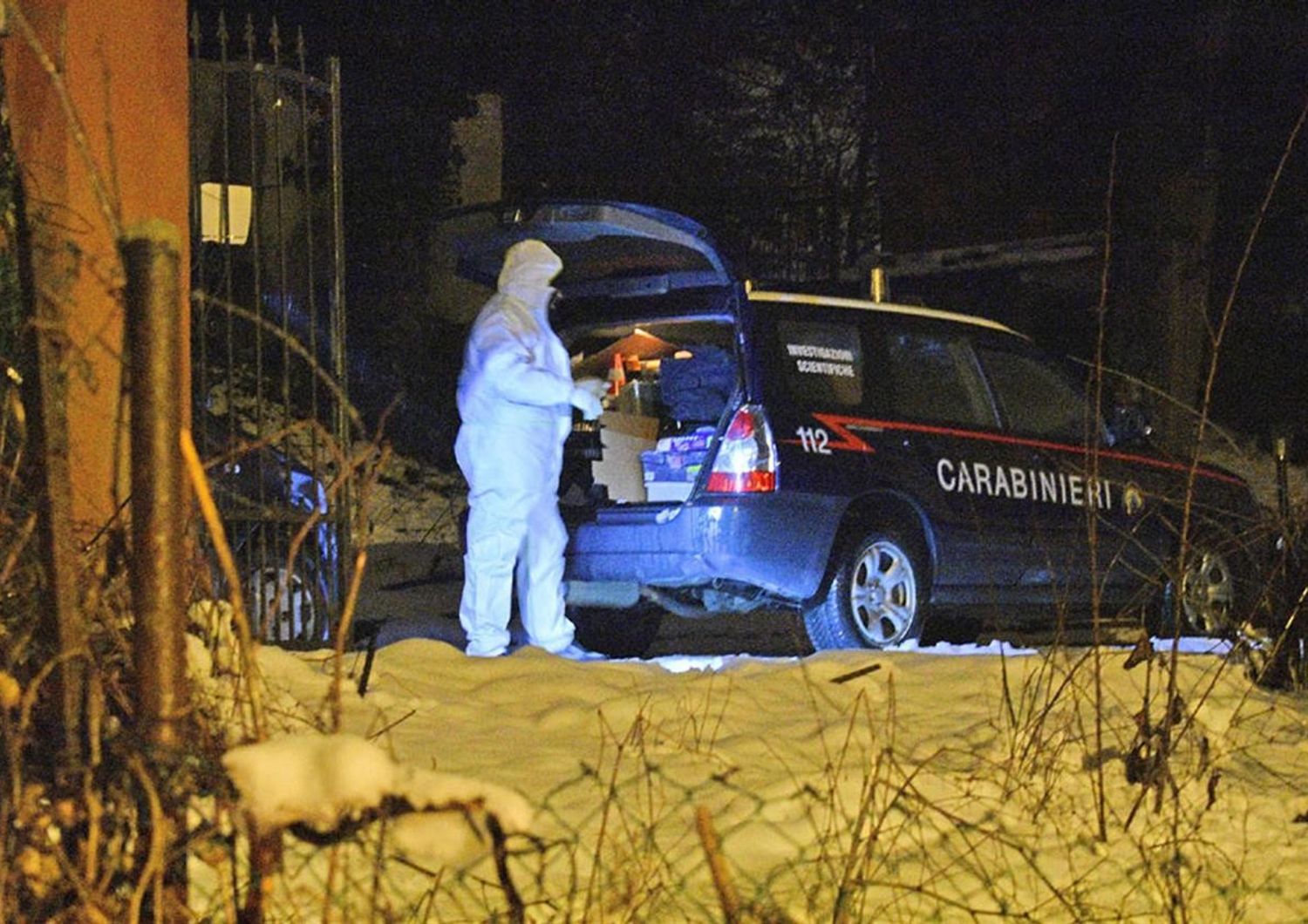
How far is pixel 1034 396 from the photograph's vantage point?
9.63 metres

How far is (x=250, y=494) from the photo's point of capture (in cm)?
808

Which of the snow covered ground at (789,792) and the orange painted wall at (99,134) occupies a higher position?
the orange painted wall at (99,134)

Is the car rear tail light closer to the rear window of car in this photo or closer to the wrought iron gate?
the rear window of car

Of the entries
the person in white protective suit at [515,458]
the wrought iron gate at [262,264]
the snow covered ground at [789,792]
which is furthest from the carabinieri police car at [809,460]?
the snow covered ground at [789,792]

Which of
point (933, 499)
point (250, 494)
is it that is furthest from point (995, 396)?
point (250, 494)

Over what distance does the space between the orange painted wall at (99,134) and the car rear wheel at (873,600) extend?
3.50 m

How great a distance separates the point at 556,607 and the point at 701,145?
59.4 ft

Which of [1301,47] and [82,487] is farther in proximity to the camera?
[1301,47]

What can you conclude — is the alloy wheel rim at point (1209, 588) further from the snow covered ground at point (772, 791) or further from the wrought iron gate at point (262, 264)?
the wrought iron gate at point (262, 264)

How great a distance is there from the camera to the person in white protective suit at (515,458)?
7.77 metres

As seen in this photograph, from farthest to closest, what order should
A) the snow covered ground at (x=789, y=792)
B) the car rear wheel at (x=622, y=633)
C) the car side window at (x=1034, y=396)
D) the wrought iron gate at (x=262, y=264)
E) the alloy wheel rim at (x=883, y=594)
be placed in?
1. the car rear wheel at (x=622, y=633)
2. the car side window at (x=1034, y=396)
3. the alloy wheel rim at (x=883, y=594)
4. the wrought iron gate at (x=262, y=264)
5. the snow covered ground at (x=789, y=792)

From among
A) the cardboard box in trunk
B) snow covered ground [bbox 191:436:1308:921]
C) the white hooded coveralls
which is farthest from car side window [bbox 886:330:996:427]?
snow covered ground [bbox 191:436:1308:921]

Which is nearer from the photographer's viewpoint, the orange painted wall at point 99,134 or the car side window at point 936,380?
the orange painted wall at point 99,134

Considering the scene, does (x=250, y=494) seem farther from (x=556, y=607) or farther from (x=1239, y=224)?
(x=1239, y=224)
